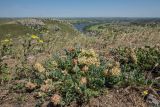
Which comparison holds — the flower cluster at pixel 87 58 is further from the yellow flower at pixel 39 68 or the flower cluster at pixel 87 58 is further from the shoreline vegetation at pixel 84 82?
the yellow flower at pixel 39 68

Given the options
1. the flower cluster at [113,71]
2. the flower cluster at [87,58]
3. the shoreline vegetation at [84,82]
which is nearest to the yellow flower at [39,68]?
the shoreline vegetation at [84,82]

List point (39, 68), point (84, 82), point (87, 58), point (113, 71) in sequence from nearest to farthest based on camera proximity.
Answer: point (84, 82), point (113, 71), point (87, 58), point (39, 68)

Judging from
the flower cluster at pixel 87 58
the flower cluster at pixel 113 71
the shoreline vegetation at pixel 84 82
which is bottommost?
the shoreline vegetation at pixel 84 82

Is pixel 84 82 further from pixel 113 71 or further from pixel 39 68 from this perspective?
pixel 39 68

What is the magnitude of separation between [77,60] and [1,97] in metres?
1.68

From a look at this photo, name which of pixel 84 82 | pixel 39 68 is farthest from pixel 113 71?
pixel 39 68

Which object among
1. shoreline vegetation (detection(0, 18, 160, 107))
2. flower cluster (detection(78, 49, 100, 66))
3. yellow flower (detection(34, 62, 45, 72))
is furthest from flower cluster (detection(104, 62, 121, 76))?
yellow flower (detection(34, 62, 45, 72))

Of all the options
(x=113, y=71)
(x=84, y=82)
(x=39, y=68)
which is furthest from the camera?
(x=39, y=68)

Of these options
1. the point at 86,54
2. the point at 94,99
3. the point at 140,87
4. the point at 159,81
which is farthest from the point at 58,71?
the point at 159,81

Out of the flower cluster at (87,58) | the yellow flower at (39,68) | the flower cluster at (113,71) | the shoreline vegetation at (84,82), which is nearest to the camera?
the shoreline vegetation at (84,82)

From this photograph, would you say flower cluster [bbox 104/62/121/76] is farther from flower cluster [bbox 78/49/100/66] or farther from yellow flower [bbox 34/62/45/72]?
Result: yellow flower [bbox 34/62/45/72]

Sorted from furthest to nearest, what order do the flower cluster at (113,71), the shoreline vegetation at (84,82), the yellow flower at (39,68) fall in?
the yellow flower at (39,68) < the flower cluster at (113,71) < the shoreline vegetation at (84,82)

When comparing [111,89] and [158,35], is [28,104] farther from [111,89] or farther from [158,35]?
[158,35]

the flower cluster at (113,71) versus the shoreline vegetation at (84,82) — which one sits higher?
the flower cluster at (113,71)
